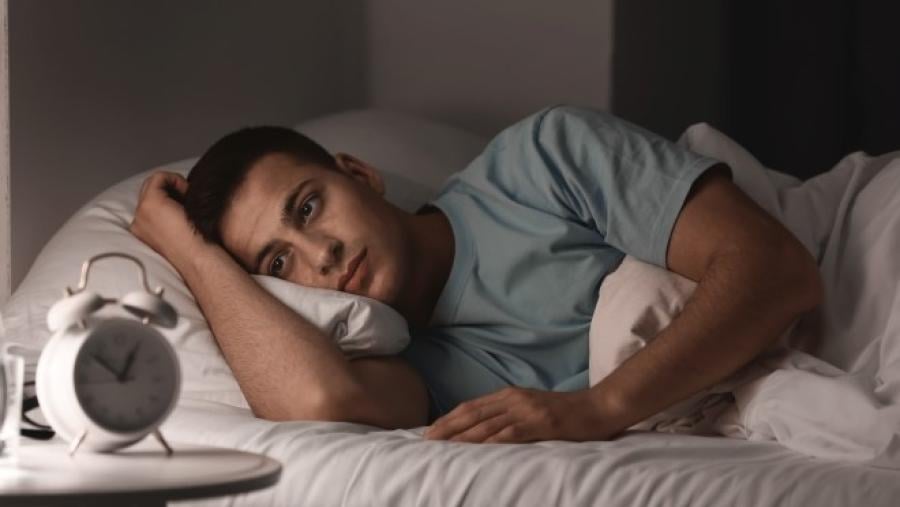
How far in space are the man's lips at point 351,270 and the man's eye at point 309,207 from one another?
9 cm

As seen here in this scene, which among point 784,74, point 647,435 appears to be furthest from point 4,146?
point 784,74

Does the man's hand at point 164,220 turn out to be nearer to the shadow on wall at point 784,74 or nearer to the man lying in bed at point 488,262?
the man lying in bed at point 488,262

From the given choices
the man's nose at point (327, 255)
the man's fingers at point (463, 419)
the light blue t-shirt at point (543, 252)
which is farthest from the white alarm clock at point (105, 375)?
the light blue t-shirt at point (543, 252)

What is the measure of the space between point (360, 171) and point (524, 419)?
0.62 meters

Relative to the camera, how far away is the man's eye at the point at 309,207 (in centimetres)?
189

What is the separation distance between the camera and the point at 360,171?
2090 millimetres

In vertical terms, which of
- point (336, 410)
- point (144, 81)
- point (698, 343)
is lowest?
point (336, 410)

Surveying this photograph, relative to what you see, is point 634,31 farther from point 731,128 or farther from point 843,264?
point 843,264

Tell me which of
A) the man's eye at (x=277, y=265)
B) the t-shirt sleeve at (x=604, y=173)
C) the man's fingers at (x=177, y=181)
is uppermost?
the t-shirt sleeve at (x=604, y=173)

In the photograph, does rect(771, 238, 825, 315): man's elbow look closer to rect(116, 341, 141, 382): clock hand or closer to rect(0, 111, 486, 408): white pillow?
rect(0, 111, 486, 408): white pillow

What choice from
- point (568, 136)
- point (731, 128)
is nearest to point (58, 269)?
point (568, 136)

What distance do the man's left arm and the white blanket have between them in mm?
49

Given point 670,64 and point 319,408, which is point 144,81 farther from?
point 670,64

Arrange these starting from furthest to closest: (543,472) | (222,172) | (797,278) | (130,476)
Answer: (222,172)
(797,278)
(543,472)
(130,476)
